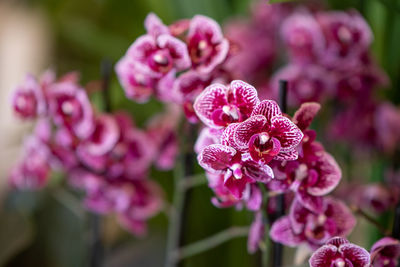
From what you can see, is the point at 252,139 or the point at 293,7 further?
the point at 293,7

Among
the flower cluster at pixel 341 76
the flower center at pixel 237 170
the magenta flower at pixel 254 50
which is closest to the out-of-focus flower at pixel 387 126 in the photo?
the flower cluster at pixel 341 76

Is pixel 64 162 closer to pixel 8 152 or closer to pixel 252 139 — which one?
pixel 252 139

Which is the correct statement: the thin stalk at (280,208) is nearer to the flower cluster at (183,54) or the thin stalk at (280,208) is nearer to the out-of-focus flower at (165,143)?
the flower cluster at (183,54)

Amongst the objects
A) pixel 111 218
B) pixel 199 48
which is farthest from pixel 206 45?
pixel 111 218

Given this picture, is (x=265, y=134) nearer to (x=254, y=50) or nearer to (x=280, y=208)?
(x=280, y=208)

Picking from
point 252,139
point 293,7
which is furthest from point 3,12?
point 252,139

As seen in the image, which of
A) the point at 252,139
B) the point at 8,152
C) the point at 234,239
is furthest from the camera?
the point at 8,152
